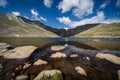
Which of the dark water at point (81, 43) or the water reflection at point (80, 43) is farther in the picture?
the water reflection at point (80, 43)

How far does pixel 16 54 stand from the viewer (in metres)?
27.0

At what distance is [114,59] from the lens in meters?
23.4

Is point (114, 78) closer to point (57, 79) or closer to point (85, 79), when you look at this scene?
point (85, 79)

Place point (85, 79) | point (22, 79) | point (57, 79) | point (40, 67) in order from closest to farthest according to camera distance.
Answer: point (57, 79) < point (22, 79) < point (85, 79) < point (40, 67)

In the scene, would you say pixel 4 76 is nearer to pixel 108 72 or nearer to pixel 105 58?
pixel 108 72

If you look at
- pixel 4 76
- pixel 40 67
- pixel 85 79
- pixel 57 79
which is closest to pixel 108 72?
pixel 85 79

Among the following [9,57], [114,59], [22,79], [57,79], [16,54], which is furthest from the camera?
[16,54]

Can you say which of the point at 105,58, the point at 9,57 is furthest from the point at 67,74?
the point at 9,57

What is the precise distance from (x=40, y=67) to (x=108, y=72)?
1259 centimetres

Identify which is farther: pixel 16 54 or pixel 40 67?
pixel 16 54

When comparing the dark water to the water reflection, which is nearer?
the dark water

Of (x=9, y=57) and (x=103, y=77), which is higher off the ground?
(x=9, y=57)

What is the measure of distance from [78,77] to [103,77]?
13.1ft

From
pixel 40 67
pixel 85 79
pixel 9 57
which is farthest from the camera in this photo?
pixel 9 57
